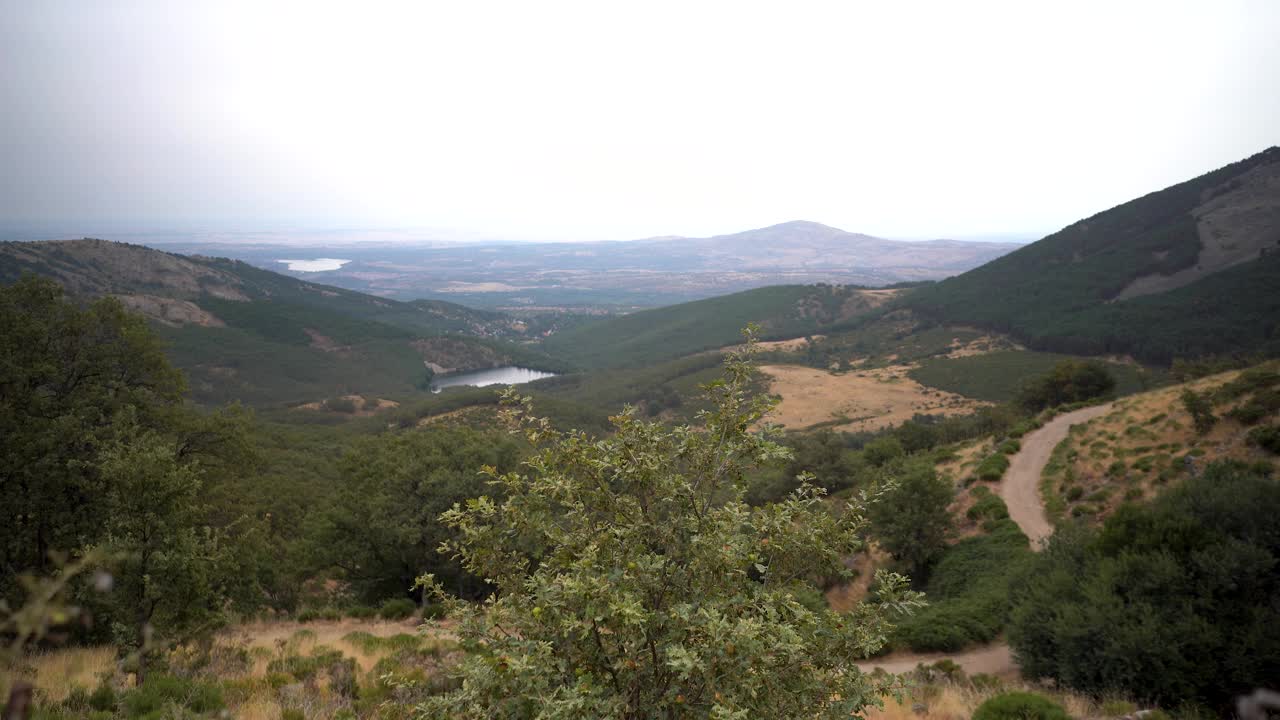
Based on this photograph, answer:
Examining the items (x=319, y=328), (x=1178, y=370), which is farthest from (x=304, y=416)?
(x=1178, y=370)

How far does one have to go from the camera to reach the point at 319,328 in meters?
160

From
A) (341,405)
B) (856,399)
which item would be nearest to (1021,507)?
(856,399)

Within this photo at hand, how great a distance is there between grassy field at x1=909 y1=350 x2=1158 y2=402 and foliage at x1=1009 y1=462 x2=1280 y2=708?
5941 centimetres

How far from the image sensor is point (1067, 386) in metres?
37.2

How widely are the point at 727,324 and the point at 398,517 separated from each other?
554ft

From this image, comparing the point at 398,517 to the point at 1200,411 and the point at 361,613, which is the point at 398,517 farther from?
the point at 1200,411

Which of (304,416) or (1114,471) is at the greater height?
(1114,471)

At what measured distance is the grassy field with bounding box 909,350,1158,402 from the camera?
67.2 meters

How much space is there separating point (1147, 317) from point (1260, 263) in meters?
19.7

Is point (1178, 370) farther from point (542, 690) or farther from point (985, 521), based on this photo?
point (542, 690)

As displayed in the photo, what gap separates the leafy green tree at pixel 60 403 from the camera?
1077 centimetres

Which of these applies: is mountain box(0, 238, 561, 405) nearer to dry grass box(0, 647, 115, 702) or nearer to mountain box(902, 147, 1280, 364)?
mountain box(902, 147, 1280, 364)

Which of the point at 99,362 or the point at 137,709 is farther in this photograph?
the point at 99,362

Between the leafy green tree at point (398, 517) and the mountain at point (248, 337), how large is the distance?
365 feet
